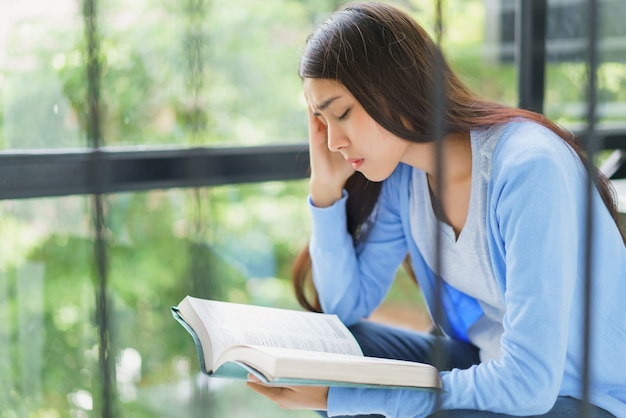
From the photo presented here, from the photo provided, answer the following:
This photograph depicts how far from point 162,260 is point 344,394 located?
2.21 m

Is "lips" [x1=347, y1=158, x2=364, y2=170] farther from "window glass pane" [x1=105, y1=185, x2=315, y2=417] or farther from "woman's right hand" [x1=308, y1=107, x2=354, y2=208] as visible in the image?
"window glass pane" [x1=105, y1=185, x2=315, y2=417]

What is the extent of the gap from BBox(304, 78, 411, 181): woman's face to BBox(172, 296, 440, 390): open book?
0.29 metres

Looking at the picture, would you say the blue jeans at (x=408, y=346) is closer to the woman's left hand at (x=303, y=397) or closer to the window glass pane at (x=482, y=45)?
the woman's left hand at (x=303, y=397)

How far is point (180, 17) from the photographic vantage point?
321 centimetres

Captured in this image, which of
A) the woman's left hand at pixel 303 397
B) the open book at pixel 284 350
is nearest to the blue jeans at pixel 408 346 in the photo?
the open book at pixel 284 350

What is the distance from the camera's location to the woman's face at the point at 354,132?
4.06 feet

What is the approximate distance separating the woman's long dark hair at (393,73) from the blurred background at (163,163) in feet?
0.23

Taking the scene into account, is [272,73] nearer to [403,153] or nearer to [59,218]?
[59,218]

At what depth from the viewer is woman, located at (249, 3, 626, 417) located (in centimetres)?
104

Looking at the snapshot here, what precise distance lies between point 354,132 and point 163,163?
28.5 inches

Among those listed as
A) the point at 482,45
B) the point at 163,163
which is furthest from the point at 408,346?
→ the point at 482,45

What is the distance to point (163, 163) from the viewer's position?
1828mm

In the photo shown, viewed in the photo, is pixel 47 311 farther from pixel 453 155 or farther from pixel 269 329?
pixel 453 155

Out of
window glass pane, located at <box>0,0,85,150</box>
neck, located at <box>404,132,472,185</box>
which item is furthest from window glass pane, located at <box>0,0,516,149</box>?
neck, located at <box>404,132,472,185</box>
